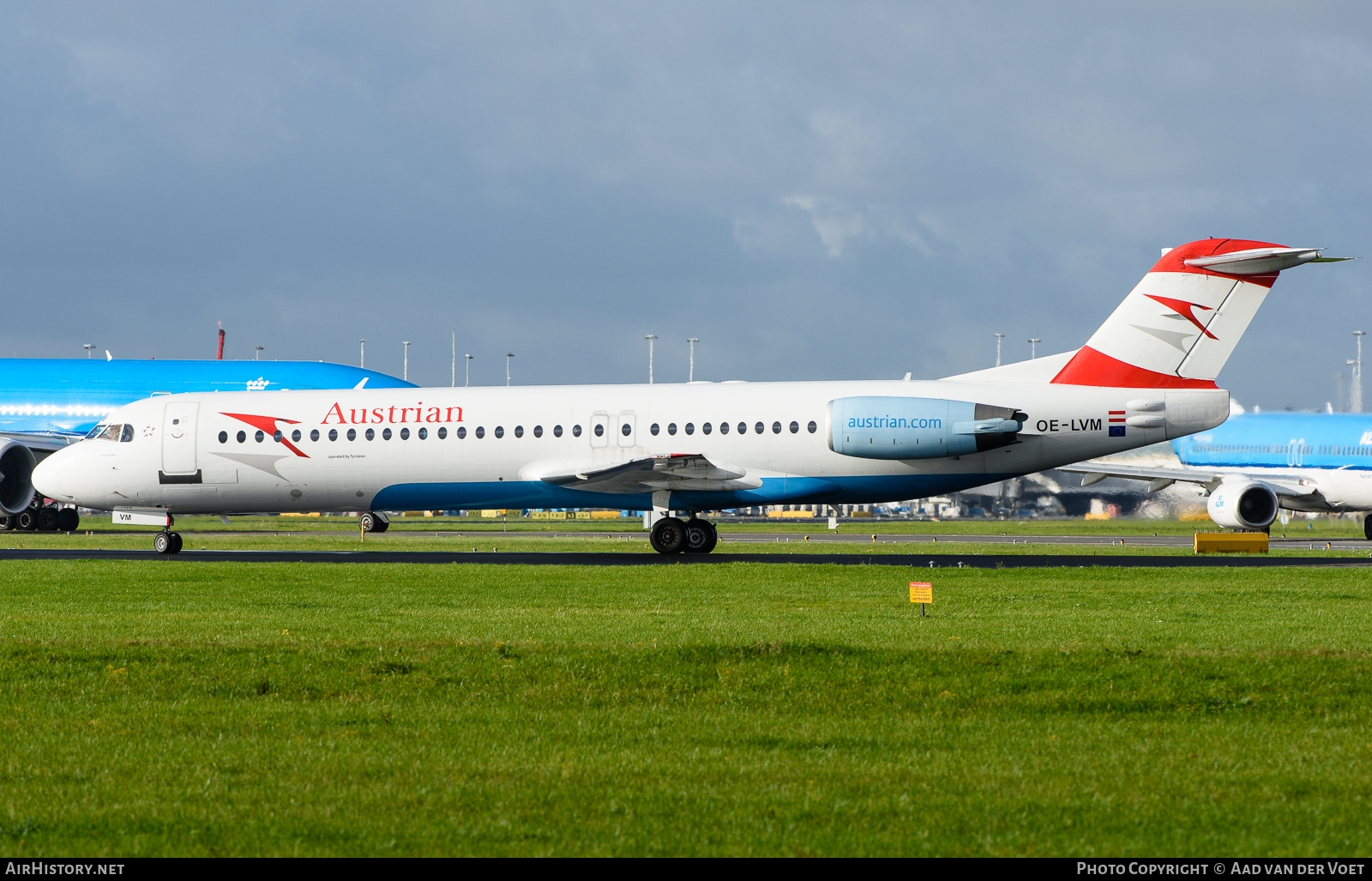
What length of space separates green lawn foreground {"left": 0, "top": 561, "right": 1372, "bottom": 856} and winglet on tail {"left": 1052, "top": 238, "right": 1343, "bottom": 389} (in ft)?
31.4

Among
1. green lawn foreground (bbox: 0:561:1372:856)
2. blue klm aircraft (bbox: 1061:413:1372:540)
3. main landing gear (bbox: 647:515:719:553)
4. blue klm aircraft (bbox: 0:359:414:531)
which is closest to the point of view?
green lawn foreground (bbox: 0:561:1372:856)

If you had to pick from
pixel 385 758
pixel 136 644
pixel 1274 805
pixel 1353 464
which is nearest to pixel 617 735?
pixel 385 758

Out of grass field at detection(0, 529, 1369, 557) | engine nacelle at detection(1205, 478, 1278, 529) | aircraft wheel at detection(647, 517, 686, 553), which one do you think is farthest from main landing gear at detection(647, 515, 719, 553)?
engine nacelle at detection(1205, 478, 1278, 529)

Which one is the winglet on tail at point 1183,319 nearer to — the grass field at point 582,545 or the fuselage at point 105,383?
the grass field at point 582,545

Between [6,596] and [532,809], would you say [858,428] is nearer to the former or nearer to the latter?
[6,596]

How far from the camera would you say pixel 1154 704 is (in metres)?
10.0

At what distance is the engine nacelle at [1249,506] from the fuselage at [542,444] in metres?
16.2

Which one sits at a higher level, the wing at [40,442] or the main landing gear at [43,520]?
the wing at [40,442]

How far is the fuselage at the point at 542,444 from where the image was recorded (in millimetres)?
26797

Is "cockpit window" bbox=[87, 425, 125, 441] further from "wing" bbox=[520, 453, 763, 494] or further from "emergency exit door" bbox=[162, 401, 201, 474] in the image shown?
"wing" bbox=[520, 453, 763, 494]

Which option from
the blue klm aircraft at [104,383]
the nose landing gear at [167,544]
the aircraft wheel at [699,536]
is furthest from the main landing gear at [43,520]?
the aircraft wheel at [699,536]

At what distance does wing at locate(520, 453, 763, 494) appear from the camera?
87.9ft

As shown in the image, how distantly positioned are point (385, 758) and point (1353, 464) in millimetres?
41995

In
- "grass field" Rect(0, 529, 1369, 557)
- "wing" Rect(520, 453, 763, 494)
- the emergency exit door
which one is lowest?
"grass field" Rect(0, 529, 1369, 557)
